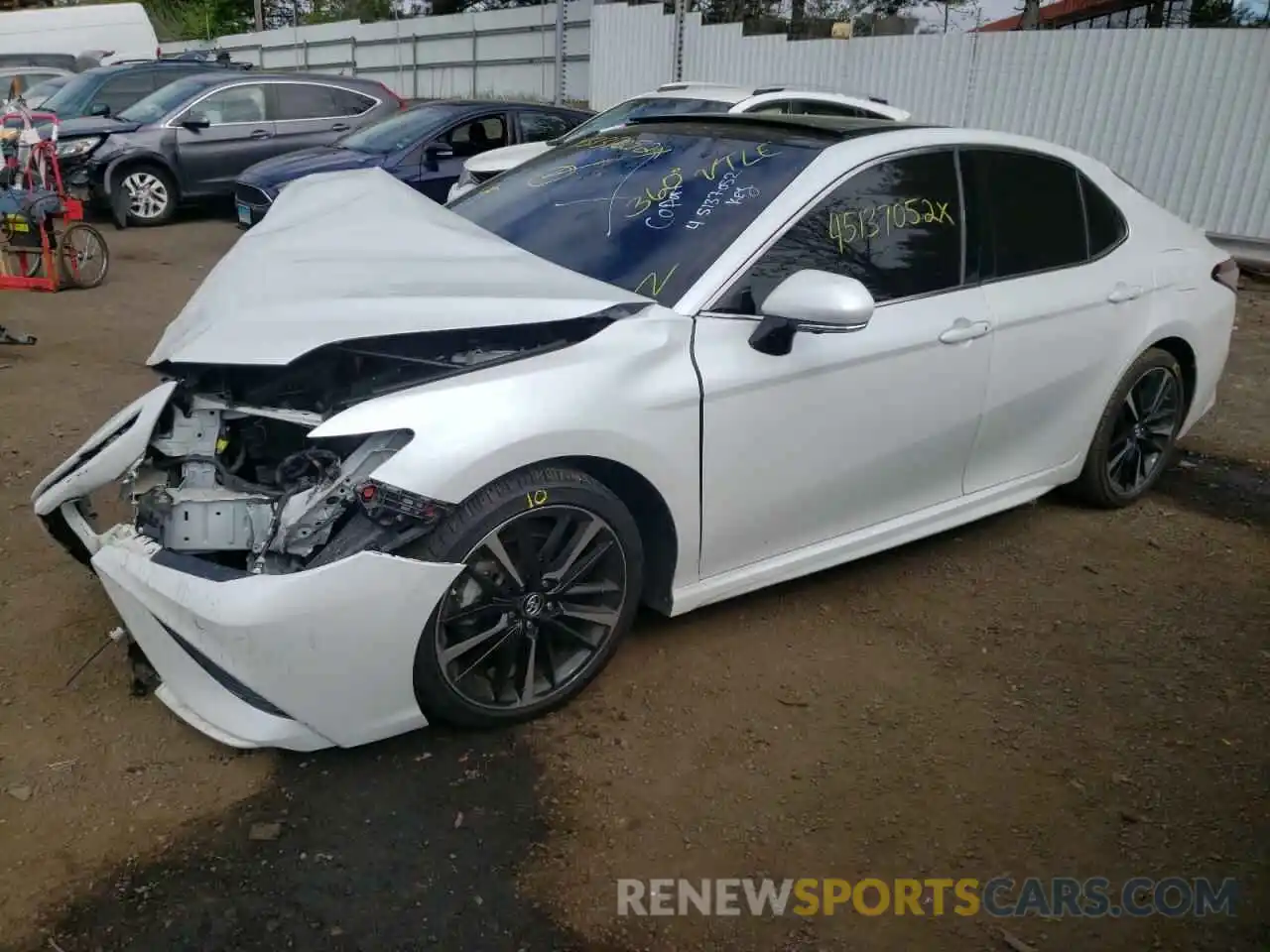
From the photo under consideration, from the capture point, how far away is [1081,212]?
14.1 ft

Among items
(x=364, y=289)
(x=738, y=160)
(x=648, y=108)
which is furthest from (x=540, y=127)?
(x=364, y=289)

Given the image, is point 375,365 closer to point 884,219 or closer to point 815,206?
point 815,206

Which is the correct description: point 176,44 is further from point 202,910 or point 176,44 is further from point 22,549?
point 202,910

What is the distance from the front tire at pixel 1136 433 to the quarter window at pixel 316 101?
10.8 meters

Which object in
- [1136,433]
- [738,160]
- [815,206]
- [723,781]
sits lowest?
[723,781]

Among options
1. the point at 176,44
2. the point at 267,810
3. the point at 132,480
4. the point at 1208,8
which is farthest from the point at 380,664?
the point at 176,44

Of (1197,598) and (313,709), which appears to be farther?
(1197,598)

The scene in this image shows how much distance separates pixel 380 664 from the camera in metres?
2.72

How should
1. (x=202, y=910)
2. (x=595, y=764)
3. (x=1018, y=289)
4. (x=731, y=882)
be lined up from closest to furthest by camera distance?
1. (x=202, y=910)
2. (x=731, y=882)
3. (x=595, y=764)
4. (x=1018, y=289)

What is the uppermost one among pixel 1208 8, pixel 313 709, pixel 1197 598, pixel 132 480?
pixel 1208 8

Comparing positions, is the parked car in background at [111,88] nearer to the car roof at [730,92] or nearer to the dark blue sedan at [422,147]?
the dark blue sedan at [422,147]

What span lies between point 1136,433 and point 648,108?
20.4ft

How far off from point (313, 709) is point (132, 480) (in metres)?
0.95

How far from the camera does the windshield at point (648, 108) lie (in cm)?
912
